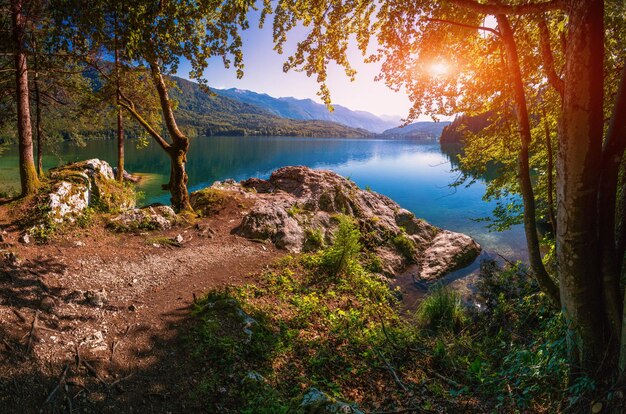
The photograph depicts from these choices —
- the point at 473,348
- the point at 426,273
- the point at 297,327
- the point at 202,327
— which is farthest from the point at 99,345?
the point at 426,273

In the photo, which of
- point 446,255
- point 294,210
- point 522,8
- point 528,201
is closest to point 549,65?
point 522,8

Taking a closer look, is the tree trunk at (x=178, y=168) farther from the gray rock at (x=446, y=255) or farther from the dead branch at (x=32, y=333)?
the gray rock at (x=446, y=255)

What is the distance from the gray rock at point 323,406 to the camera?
405cm

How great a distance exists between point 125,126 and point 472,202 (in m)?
32.4

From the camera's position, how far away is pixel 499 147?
8.50 meters

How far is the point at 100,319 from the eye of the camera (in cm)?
609

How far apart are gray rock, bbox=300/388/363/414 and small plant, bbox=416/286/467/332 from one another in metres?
6.19

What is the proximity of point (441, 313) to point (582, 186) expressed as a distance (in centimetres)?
732

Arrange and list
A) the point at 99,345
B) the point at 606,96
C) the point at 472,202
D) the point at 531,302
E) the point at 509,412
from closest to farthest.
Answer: the point at 509,412 → the point at 99,345 → the point at 606,96 → the point at 531,302 → the point at 472,202

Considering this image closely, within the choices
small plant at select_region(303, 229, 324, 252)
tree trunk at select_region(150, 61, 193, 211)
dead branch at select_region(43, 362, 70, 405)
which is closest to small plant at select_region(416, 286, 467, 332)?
small plant at select_region(303, 229, 324, 252)

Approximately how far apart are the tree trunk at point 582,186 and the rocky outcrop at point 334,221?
9.46 meters

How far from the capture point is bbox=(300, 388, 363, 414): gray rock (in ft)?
13.3

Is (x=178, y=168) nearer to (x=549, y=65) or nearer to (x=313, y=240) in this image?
(x=313, y=240)

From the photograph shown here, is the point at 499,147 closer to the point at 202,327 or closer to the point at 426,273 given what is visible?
the point at 426,273
